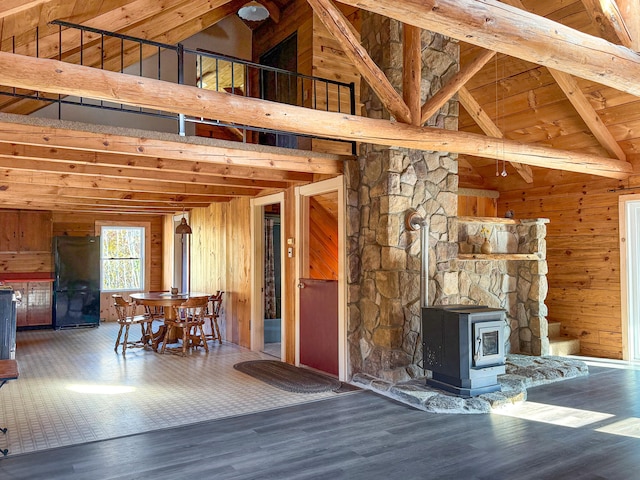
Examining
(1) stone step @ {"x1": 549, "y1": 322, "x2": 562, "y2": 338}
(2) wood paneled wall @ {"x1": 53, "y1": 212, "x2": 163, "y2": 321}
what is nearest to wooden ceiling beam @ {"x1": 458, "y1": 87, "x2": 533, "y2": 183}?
(1) stone step @ {"x1": 549, "y1": 322, "x2": 562, "y2": 338}

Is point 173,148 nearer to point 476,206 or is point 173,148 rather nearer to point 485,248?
point 485,248

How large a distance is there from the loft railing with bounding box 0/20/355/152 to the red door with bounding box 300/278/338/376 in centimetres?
170

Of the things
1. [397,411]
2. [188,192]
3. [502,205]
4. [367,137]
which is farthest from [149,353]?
[502,205]

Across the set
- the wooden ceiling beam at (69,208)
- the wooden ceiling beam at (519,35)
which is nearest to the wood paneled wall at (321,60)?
the wooden ceiling beam at (519,35)

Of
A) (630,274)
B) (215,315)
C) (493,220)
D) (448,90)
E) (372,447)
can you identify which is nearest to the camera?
(372,447)

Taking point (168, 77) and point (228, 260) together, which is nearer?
point (168, 77)

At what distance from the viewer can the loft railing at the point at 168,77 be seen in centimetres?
445

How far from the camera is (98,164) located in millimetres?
4859

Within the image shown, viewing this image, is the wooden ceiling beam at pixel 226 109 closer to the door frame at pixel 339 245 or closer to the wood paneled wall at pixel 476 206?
the door frame at pixel 339 245

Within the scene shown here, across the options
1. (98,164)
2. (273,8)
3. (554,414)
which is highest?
(273,8)

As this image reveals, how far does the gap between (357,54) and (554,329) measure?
205 inches

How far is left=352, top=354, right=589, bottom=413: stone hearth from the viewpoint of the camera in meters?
4.36

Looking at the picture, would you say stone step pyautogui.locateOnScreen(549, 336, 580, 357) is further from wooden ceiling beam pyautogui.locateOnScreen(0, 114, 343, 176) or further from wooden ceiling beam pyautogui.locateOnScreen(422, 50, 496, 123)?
wooden ceiling beam pyautogui.locateOnScreen(422, 50, 496, 123)

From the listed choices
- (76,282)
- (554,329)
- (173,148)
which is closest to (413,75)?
(173,148)
